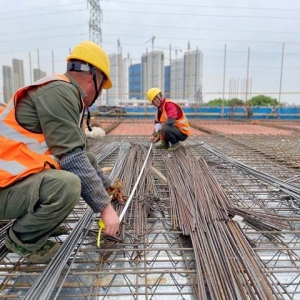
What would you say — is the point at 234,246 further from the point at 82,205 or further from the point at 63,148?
the point at 82,205

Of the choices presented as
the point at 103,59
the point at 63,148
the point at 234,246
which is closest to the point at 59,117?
the point at 63,148

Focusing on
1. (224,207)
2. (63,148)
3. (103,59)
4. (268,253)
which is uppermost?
(103,59)

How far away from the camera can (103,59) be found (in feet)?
6.27

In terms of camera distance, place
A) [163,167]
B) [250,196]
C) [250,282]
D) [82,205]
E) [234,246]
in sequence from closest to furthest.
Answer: [250,282]
[234,246]
[82,205]
[250,196]
[163,167]

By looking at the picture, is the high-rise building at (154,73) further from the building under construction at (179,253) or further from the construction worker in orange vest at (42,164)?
the construction worker in orange vest at (42,164)

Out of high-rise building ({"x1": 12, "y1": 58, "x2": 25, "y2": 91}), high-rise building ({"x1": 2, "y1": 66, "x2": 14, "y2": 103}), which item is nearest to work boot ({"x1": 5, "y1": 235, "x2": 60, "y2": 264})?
high-rise building ({"x1": 2, "y1": 66, "x2": 14, "y2": 103})

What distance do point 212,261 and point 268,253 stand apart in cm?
53

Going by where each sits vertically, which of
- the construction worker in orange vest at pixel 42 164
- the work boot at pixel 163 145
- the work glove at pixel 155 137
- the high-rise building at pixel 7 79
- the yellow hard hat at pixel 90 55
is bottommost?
the work boot at pixel 163 145

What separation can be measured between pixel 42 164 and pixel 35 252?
1.85ft

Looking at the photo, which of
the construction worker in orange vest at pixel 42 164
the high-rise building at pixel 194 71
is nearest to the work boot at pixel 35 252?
the construction worker in orange vest at pixel 42 164

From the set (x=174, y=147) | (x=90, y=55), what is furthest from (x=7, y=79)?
(x=90, y=55)

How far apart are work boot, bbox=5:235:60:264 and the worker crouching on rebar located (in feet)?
12.6

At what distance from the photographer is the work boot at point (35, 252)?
70.3 inches

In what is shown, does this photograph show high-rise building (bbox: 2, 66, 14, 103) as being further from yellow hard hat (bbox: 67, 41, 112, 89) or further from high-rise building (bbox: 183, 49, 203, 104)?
yellow hard hat (bbox: 67, 41, 112, 89)
